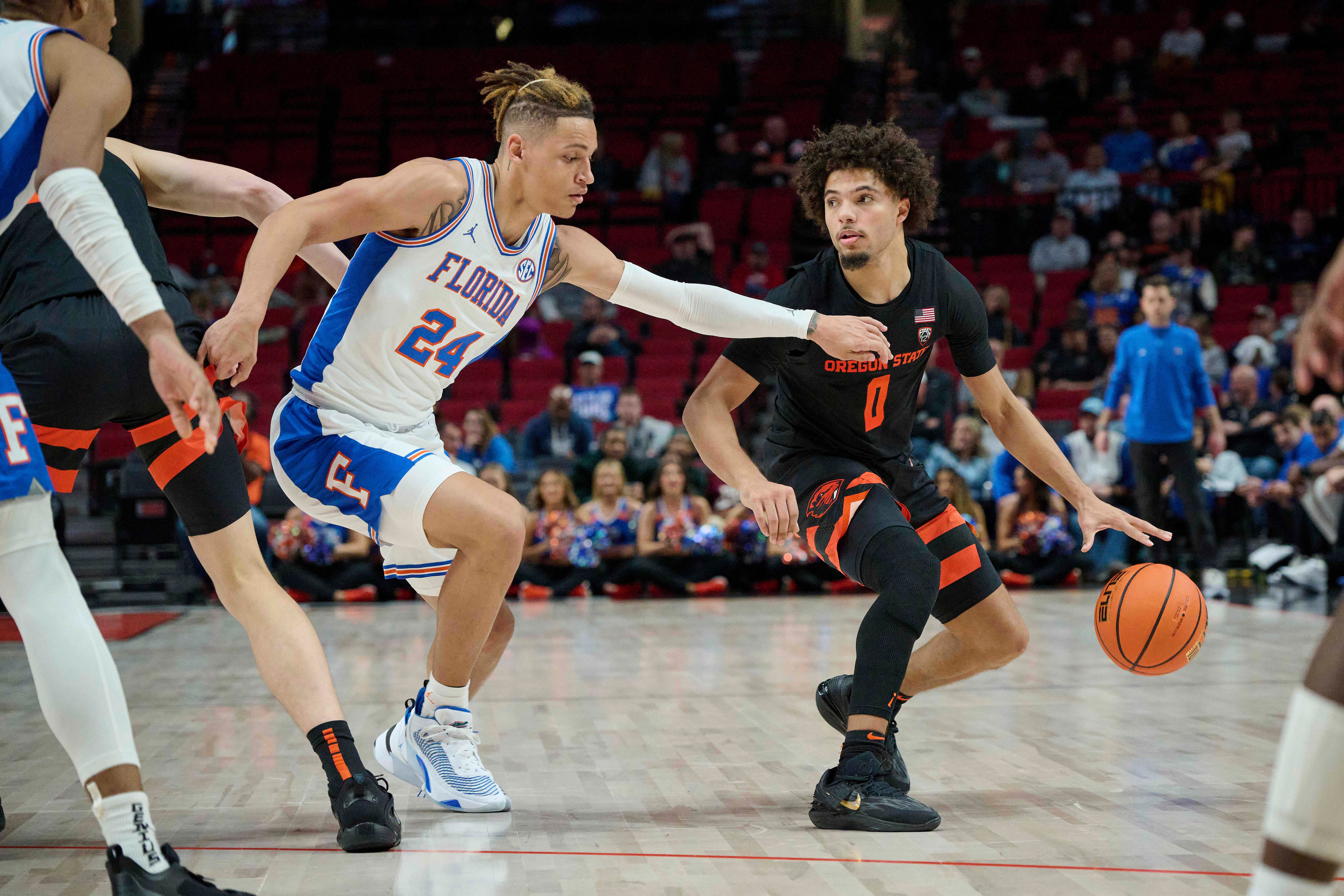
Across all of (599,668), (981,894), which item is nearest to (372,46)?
(599,668)

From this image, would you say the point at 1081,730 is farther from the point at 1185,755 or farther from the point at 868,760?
the point at 868,760

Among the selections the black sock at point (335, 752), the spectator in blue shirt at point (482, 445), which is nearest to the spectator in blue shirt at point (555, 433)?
the spectator in blue shirt at point (482, 445)

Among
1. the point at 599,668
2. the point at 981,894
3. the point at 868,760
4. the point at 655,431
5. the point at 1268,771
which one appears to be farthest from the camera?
the point at 655,431

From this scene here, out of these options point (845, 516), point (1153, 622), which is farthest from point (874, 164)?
point (1153, 622)

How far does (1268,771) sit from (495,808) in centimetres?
213

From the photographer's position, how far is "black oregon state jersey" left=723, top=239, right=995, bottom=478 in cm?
330

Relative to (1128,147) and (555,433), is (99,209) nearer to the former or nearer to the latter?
(555,433)

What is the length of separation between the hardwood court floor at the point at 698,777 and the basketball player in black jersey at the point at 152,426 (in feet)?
0.90

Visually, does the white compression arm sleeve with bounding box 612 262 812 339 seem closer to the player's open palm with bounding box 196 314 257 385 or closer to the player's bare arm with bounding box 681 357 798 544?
the player's bare arm with bounding box 681 357 798 544

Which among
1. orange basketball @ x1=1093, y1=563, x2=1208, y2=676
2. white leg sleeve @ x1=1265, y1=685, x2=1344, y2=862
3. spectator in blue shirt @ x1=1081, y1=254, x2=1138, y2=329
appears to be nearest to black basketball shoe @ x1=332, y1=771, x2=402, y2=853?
white leg sleeve @ x1=1265, y1=685, x2=1344, y2=862

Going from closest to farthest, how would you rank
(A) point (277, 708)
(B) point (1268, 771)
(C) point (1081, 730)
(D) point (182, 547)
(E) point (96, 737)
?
(E) point (96, 737)
(B) point (1268, 771)
(C) point (1081, 730)
(A) point (277, 708)
(D) point (182, 547)

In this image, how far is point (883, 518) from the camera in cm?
308

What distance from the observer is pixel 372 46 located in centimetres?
1883

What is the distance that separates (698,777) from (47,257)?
211cm
